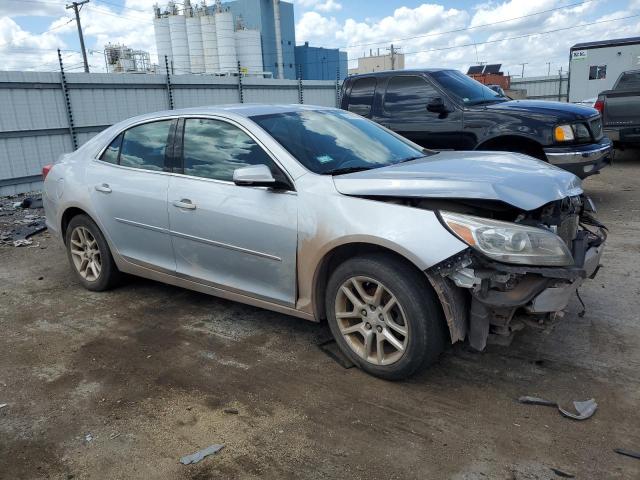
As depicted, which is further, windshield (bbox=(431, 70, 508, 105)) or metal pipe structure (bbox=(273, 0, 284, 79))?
metal pipe structure (bbox=(273, 0, 284, 79))

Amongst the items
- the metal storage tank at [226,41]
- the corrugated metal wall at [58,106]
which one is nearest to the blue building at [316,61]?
the metal storage tank at [226,41]

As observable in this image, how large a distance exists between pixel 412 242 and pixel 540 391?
3.90ft

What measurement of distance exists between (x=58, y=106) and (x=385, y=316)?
1147 cm

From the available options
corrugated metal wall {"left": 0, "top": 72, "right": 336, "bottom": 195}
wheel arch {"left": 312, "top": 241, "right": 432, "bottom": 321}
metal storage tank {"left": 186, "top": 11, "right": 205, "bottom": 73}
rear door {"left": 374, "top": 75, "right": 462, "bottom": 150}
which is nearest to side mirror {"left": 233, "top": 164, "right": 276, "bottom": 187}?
wheel arch {"left": 312, "top": 241, "right": 432, "bottom": 321}

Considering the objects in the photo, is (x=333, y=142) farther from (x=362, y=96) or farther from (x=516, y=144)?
(x=362, y=96)

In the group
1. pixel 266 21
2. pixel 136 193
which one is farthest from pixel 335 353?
pixel 266 21

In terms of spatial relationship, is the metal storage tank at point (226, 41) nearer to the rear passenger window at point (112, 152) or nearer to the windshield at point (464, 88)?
the windshield at point (464, 88)

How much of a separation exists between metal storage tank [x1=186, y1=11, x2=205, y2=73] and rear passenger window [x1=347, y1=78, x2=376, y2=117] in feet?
149

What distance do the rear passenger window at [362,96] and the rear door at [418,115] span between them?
241mm

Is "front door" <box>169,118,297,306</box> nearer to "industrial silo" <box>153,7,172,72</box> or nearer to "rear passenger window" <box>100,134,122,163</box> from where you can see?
"rear passenger window" <box>100,134,122,163</box>

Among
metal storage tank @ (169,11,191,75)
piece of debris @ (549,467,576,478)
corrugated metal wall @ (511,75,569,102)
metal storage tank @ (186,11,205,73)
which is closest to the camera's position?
piece of debris @ (549,467,576,478)

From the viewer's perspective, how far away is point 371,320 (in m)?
3.35

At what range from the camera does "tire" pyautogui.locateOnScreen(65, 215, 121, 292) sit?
4988 millimetres

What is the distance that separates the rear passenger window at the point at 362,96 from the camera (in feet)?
27.8
